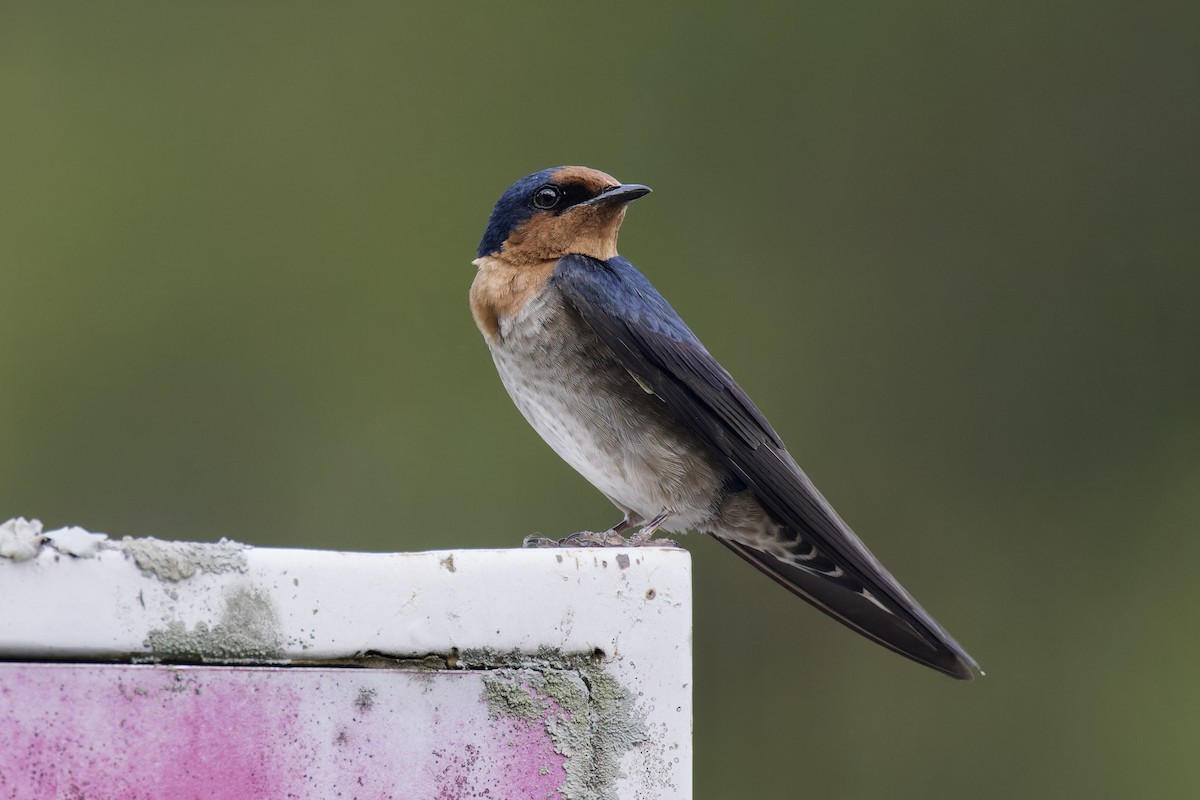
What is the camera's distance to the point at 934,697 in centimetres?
479

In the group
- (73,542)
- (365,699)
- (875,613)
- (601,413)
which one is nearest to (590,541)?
(601,413)

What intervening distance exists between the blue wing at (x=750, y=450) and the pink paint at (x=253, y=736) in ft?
3.32

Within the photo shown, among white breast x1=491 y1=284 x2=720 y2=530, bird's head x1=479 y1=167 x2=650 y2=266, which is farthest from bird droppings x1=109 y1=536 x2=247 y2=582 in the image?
bird's head x1=479 y1=167 x2=650 y2=266

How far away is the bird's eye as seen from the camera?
2584mm

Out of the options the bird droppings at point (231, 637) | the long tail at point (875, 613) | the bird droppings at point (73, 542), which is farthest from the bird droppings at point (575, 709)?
the long tail at point (875, 613)

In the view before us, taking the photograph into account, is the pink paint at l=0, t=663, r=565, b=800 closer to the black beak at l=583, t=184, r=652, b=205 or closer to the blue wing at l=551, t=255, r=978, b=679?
the blue wing at l=551, t=255, r=978, b=679

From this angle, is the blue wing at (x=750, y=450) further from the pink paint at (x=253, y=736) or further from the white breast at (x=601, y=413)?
the pink paint at (x=253, y=736)

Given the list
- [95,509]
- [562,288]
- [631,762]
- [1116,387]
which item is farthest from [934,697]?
[631,762]

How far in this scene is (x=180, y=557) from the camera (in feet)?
4.20

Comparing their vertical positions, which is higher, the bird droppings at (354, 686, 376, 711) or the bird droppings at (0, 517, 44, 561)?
the bird droppings at (0, 517, 44, 561)

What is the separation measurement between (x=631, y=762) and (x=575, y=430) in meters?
1.00

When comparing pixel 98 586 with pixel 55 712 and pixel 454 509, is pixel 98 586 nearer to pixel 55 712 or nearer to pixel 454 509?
pixel 55 712

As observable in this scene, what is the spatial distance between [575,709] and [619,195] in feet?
4.16

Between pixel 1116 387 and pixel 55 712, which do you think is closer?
pixel 55 712
